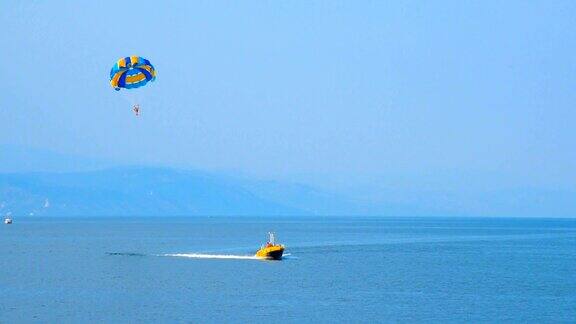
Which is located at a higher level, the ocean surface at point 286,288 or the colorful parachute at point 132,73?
the colorful parachute at point 132,73

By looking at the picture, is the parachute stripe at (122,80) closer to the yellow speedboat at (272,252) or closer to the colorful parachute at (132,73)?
the colorful parachute at (132,73)

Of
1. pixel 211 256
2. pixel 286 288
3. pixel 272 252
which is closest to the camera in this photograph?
pixel 286 288

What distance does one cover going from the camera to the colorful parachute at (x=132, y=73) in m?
95.9

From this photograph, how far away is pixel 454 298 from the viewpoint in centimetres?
8275

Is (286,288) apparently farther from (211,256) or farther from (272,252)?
(211,256)

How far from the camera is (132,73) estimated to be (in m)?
96.4

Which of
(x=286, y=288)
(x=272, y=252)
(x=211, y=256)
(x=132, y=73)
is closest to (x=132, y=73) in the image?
(x=132, y=73)

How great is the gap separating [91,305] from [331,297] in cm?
2148

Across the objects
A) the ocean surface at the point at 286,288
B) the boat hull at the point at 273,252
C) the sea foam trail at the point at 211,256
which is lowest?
the ocean surface at the point at 286,288

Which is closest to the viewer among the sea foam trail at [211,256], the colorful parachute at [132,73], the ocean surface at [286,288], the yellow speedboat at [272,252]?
the ocean surface at [286,288]

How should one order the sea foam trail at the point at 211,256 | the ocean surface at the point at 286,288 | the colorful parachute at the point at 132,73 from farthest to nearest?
the sea foam trail at the point at 211,256 < the colorful parachute at the point at 132,73 < the ocean surface at the point at 286,288

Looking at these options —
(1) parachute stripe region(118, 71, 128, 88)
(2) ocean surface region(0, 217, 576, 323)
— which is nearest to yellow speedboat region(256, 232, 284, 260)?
(2) ocean surface region(0, 217, 576, 323)

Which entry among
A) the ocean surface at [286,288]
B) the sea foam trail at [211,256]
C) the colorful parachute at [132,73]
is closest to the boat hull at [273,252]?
the ocean surface at [286,288]

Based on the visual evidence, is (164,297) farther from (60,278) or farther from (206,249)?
(206,249)
